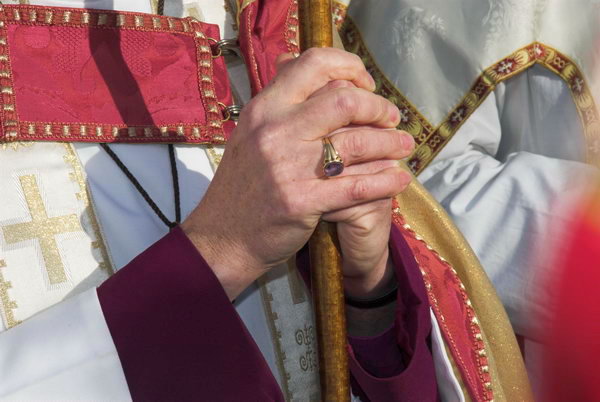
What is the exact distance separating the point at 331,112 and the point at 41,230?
517 millimetres

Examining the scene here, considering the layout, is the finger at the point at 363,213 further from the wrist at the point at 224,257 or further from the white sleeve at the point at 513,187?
the white sleeve at the point at 513,187

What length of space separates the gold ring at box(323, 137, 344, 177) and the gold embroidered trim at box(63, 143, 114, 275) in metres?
0.43

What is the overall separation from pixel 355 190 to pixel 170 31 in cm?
52

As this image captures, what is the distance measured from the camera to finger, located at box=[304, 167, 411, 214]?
1.21 meters

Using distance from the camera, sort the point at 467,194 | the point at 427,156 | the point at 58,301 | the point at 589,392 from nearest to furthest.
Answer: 1. the point at 589,392
2. the point at 58,301
3. the point at 467,194
4. the point at 427,156

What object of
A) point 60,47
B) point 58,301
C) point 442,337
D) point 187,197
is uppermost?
point 60,47

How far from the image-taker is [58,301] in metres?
1.35

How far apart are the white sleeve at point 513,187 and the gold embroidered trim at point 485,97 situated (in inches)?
1.0

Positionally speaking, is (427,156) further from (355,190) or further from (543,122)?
(355,190)

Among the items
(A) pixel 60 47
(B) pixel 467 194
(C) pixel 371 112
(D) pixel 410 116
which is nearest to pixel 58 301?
(A) pixel 60 47

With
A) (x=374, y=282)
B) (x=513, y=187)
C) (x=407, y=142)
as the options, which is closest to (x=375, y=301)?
(x=374, y=282)

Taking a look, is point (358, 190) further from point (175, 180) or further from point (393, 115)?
point (175, 180)

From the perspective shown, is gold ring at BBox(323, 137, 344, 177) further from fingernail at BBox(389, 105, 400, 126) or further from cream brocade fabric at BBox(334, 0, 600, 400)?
cream brocade fabric at BBox(334, 0, 600, 400)

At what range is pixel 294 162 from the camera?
1.20 m
